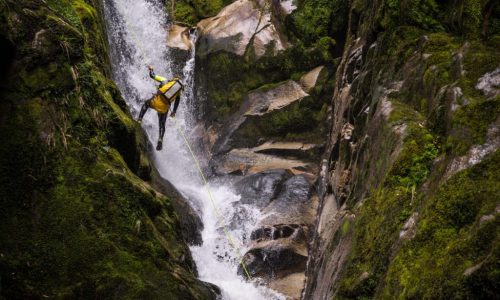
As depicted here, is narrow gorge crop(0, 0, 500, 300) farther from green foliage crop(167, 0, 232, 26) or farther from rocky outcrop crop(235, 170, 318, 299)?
green foliage crop(167, 0, 232, 26)

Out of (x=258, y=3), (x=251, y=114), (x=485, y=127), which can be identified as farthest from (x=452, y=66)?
(x=258, y=3)

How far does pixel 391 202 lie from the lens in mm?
5691

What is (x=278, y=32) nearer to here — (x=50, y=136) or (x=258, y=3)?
(x=258, y=3)

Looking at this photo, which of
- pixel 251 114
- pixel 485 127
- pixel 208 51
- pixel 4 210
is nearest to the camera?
pixel 485 127

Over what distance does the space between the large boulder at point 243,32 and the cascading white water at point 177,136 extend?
55.4 inches

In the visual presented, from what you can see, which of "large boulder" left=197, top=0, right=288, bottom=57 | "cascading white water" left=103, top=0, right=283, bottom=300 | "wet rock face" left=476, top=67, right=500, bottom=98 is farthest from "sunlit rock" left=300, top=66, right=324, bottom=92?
"wet rock face" left=476, top=67, right=500, bottom=98

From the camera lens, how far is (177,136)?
1856 centimetres

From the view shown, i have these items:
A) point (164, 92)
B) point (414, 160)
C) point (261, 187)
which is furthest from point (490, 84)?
point (261, 187)

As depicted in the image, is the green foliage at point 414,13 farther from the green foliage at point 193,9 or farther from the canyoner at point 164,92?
the green foliage at point 193,9

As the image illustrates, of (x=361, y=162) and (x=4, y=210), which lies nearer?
(x=4, y=210)

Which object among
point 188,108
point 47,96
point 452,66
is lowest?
point 452,66

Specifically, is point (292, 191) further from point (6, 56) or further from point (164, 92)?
point (6, 56)

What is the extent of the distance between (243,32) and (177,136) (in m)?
4.92

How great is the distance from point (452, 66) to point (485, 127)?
1.87m
